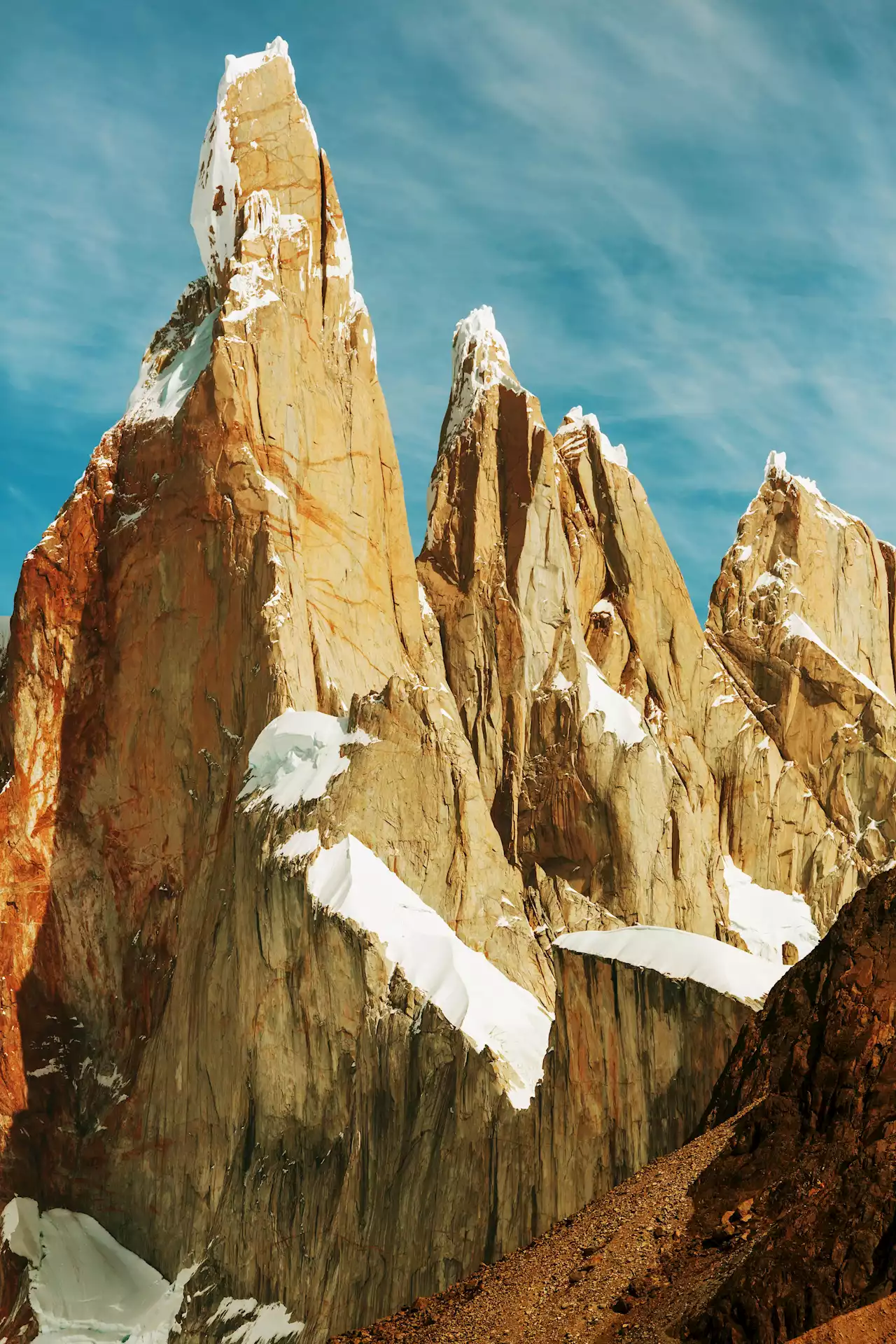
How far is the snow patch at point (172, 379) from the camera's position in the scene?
4972 cm

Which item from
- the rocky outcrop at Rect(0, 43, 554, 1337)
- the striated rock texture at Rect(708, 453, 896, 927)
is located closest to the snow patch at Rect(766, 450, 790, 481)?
the striated rock texture at Rect(708, 453, 896, 927)

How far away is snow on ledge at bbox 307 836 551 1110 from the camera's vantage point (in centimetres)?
3566

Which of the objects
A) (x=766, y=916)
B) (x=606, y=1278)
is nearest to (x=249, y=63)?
(x=766, y=916)

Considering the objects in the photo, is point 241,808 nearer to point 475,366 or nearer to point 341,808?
point 341,808

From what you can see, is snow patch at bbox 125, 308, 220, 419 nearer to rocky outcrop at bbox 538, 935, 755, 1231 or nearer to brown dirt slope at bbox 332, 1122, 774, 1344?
rocky outcrop at bbox 538, 935, 755, 1231

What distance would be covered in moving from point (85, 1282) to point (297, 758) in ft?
43.4

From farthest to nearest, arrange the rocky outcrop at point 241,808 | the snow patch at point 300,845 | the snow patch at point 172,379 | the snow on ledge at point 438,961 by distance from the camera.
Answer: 1. the snow patch at point 172,379
2. the snow patch at point 300,845
3. the rocky outcrop at point 241,808
4. the snow on ledge at point 438,961

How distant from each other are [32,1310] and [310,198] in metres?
29.8

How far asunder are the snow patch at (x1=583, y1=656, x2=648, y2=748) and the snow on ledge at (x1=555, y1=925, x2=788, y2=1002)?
70.0ft

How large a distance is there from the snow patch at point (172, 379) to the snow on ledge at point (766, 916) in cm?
2165

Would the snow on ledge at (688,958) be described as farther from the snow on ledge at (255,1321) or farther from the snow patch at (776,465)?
the snow patch at (776,465)

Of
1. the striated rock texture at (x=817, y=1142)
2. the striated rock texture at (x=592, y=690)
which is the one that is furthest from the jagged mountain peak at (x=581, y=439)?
the striated rock texture at (x=817, y=1142)

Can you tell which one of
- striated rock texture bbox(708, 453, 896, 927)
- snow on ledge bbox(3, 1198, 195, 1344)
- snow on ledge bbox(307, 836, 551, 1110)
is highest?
striated rock texture bbox(708, 453, 896, 927)

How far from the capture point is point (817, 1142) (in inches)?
625
